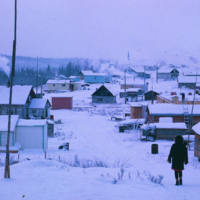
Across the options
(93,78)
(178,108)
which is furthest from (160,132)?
(93,78)

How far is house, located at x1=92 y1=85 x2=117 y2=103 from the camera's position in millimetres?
55375

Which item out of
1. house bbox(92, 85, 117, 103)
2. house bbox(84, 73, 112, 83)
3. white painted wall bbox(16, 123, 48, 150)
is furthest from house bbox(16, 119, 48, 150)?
house bbox(84, 73, 112, 83)

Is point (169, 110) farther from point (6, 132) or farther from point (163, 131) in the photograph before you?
point (6, 132)

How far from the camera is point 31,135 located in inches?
721

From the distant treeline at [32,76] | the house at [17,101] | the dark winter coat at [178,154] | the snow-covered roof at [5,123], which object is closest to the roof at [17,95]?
the house at [17,101]

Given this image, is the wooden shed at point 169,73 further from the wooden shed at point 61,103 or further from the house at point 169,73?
the wooden shed at point 61,103

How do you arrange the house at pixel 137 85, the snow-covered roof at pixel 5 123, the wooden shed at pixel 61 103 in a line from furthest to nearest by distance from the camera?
the house at pixel 137 85, the wooden shed at pixel 61 103, the snow-covered roof at pixel 5 123

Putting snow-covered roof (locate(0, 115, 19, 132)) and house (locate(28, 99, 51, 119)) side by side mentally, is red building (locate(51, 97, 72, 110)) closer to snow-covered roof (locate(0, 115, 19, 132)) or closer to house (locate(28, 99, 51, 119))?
house (locate(28, 99, 51, 119))

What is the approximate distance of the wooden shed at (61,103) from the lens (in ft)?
146

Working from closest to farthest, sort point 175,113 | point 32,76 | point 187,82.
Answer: point 175,113, point 187,82, point 32,76

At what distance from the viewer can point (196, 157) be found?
15.9 metres

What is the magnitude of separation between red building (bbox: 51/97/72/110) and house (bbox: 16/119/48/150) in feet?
86.3

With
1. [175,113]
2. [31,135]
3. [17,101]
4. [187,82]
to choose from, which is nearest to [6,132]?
[31,135]

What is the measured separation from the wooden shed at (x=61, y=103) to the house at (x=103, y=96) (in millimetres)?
11170
